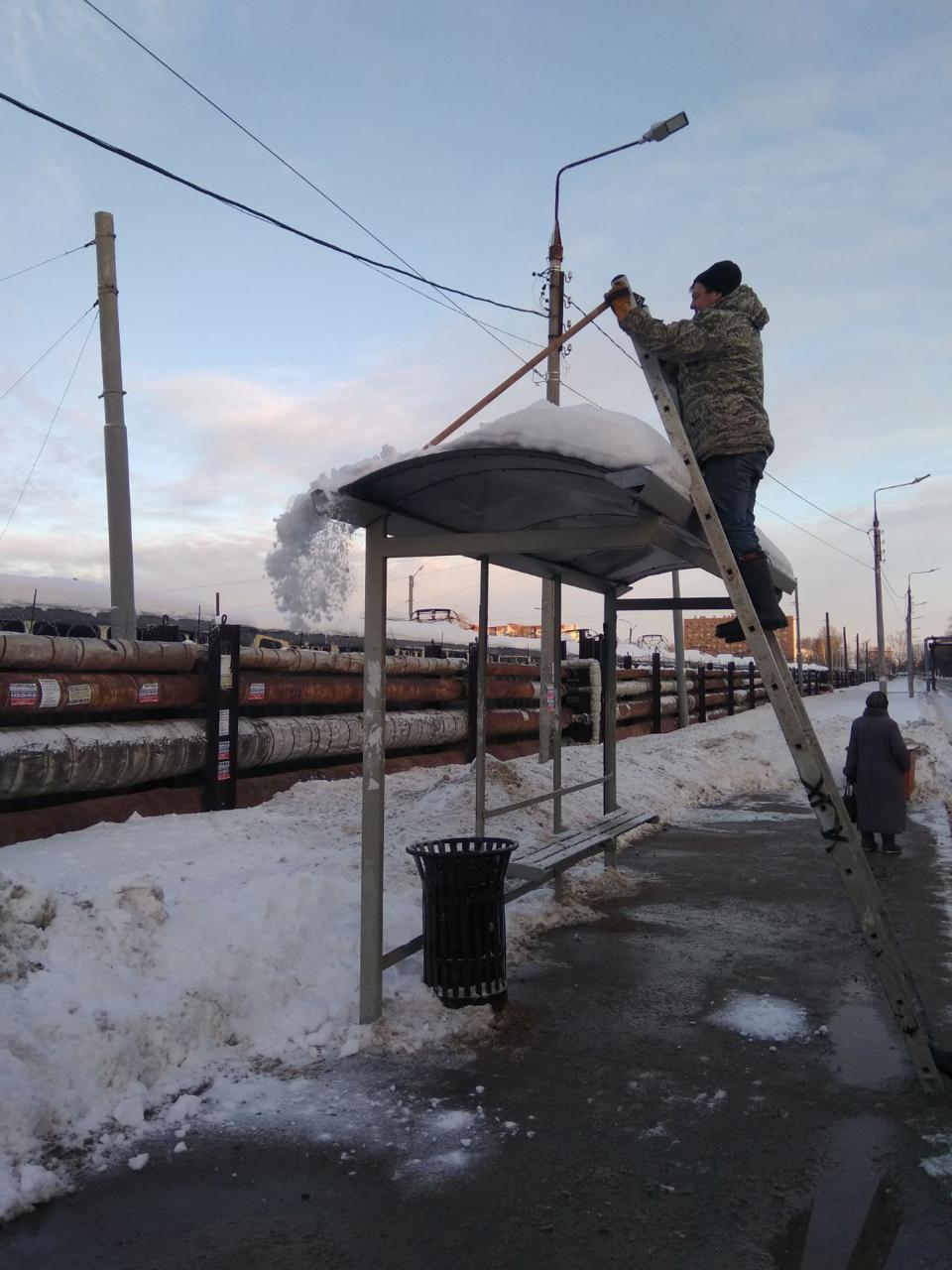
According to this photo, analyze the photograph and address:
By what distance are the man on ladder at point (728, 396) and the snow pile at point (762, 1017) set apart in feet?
5.87

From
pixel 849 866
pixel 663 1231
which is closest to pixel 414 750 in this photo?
pixel 849 866

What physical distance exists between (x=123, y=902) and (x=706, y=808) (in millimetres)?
8809

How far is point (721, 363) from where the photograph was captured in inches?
175

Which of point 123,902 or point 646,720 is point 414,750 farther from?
point 646,720

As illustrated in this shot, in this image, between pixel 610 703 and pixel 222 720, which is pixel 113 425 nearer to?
pixel 222 720

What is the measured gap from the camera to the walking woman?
864 cm

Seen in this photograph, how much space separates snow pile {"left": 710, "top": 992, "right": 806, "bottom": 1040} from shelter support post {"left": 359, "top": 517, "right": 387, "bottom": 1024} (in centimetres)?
161

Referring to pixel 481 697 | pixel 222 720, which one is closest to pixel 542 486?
pixel 481 697

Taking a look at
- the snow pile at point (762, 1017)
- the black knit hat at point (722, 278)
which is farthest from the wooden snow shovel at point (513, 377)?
the snow pile at point (762, 1017)

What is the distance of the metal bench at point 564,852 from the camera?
5059 mm

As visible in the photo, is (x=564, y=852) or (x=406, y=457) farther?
(x=564, y=852)

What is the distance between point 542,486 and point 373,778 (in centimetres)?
164

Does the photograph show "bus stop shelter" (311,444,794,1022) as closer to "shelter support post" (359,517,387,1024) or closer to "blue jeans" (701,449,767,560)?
"shelter support post" (359,517,387,1024)

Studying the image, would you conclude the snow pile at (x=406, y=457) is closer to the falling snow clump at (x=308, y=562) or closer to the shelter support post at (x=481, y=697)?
the falling snow clump at (x=308, y=562)
